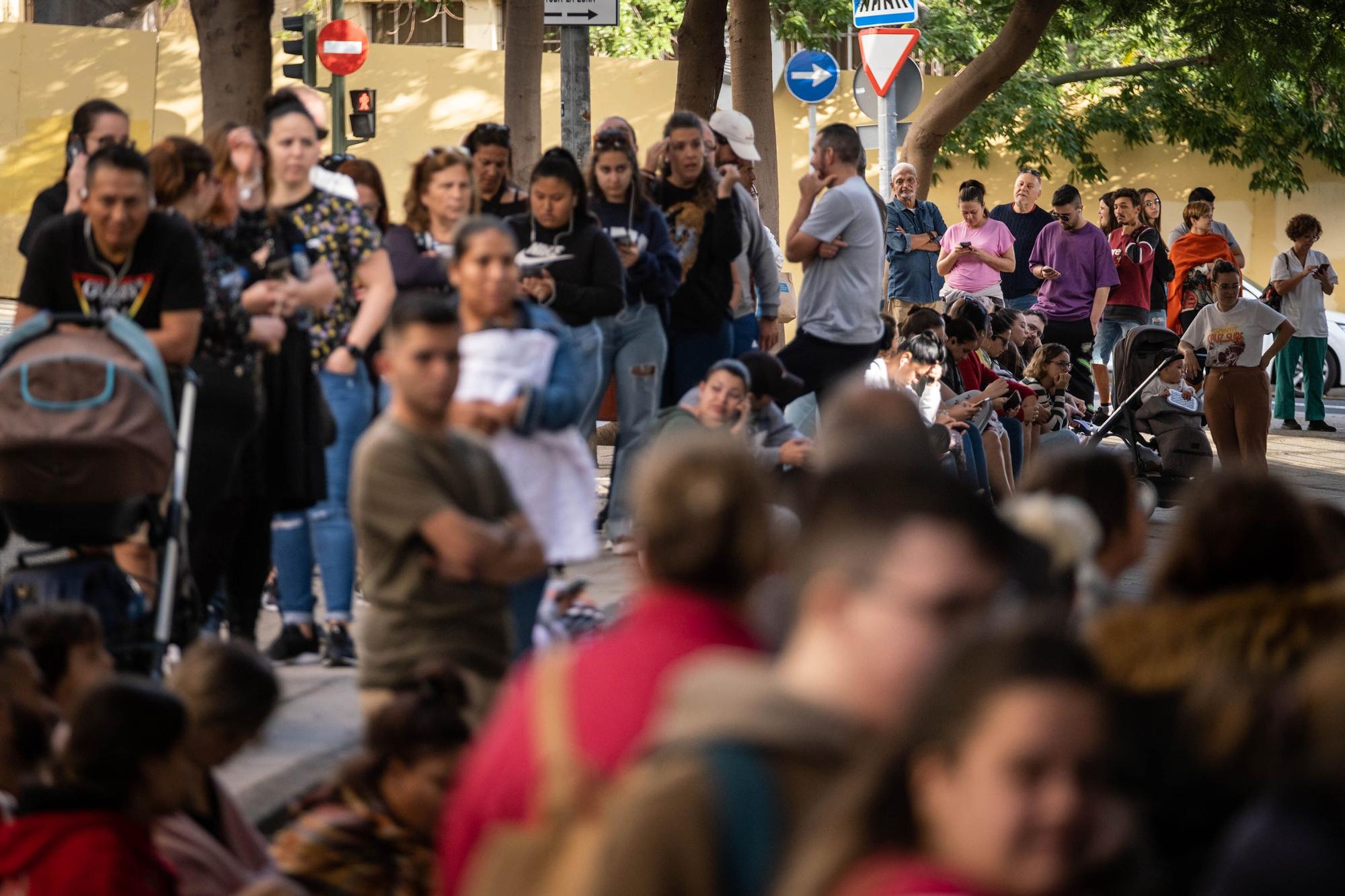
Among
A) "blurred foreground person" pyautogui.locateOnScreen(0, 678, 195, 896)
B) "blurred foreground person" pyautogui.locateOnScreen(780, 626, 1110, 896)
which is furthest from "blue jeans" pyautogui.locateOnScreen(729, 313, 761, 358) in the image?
"blurred foreground person" pyautogui.locateOnScreen(780, 626, 1110, 896)

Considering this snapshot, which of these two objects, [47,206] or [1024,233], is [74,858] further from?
[1024,233]

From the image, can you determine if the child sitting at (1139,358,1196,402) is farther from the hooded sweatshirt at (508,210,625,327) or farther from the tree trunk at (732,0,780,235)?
the hooded sweatshirt at (508,210,625,327)

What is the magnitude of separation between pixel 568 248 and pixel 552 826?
6.16m

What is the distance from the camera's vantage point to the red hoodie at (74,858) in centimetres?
395

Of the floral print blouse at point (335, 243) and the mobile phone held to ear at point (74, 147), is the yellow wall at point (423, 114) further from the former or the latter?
the floral print blouse at point (335, 243)

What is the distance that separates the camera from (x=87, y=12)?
30094mm

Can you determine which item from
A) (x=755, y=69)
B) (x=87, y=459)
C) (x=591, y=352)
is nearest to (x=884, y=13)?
(x=755, y=69)

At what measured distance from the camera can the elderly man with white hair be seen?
55.6 ft

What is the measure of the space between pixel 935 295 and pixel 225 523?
35.6 ft

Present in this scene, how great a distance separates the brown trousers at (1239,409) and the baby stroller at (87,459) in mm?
9206

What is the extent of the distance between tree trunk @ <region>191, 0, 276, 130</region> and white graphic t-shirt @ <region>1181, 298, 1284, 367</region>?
256 inches

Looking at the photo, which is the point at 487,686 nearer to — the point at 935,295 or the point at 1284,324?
the point at 1284,324

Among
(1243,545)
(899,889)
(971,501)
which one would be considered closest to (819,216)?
(1243,545)

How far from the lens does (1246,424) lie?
1384 cm
